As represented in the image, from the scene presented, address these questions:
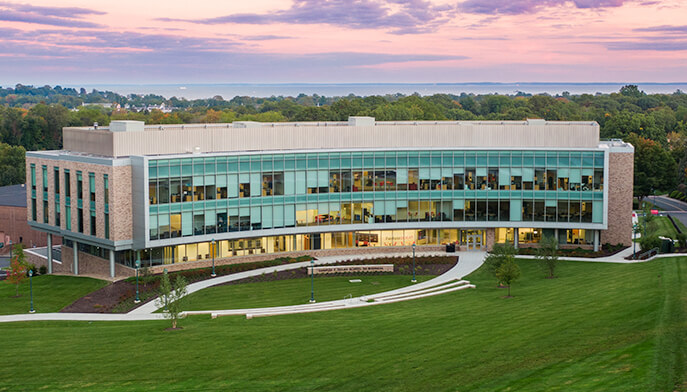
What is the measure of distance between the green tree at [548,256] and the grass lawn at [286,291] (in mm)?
9486

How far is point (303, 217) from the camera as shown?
75.0 m

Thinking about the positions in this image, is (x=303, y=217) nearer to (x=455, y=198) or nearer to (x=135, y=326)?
(x=455, y=198)

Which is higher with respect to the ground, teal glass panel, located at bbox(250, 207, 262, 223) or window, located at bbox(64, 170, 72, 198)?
window, located at bbox(64, 170, 72, 198)

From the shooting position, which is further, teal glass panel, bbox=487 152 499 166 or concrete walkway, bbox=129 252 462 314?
teal glass panel, bbox=487 152 499 166

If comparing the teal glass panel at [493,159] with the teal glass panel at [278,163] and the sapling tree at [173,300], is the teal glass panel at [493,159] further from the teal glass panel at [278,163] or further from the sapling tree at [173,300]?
the sapling tree at [173,300]

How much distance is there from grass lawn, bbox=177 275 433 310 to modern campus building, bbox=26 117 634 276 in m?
8.63

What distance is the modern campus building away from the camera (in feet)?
224

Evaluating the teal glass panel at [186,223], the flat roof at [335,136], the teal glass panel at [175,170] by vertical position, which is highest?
the flat roof at [335,136]

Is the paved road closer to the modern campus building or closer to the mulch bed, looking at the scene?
the modern campus building

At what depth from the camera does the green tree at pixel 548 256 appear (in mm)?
65438

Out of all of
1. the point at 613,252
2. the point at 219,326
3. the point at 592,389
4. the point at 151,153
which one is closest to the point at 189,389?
the point at 219,326

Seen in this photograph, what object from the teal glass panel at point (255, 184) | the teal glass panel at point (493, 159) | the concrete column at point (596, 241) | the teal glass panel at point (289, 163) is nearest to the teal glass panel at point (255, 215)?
the teal glass panel at point (255, 184)

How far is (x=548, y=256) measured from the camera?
68.7 m

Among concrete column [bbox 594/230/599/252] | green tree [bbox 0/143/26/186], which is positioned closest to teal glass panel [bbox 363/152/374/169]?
concrete column [bbox 594/230/599/252]
